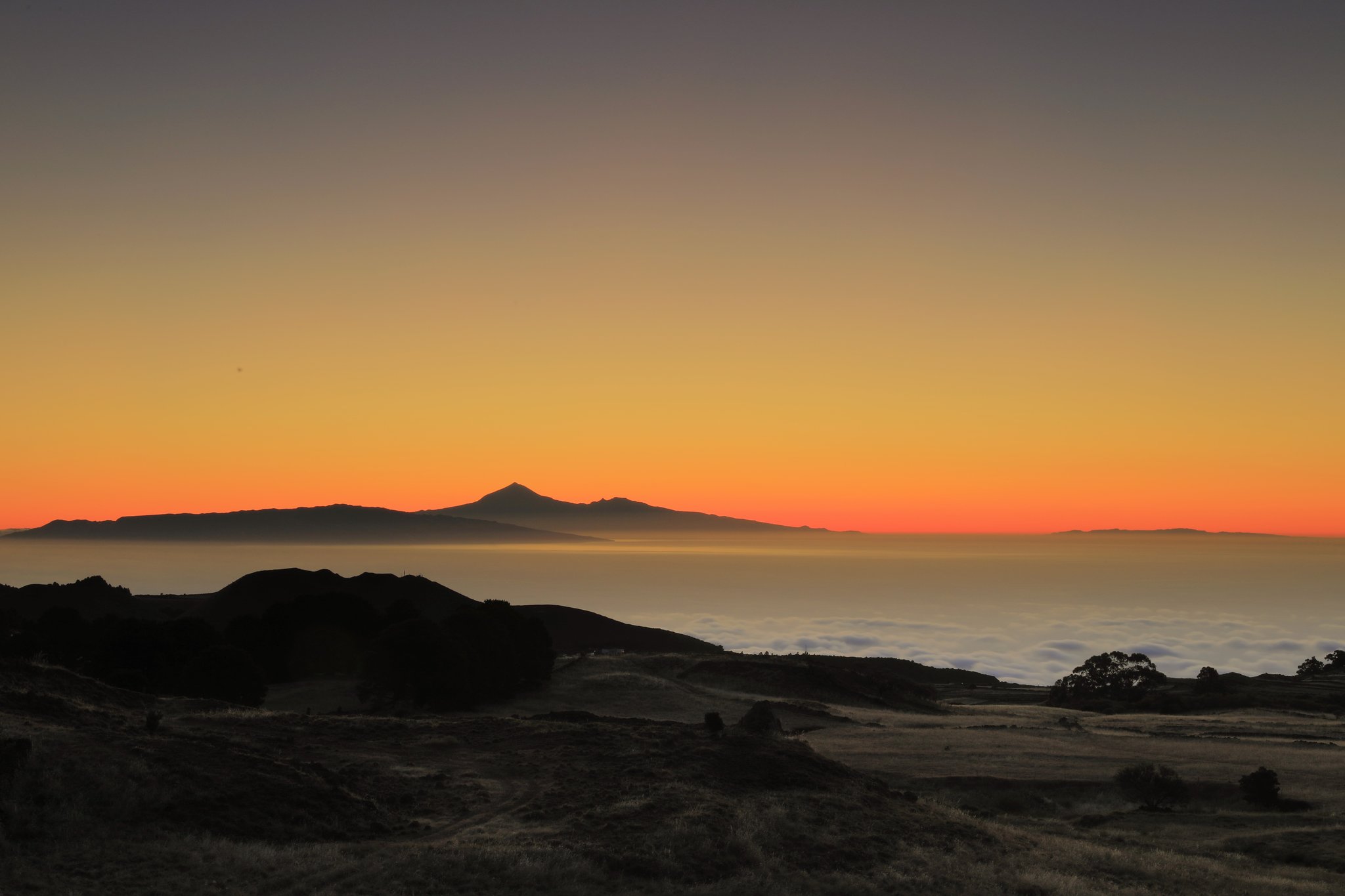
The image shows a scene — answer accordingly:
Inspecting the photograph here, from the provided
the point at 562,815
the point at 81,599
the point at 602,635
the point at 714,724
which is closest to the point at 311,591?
the point at 81,599

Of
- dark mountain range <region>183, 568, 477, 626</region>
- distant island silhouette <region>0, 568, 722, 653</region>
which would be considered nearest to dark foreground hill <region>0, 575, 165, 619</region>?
distant island silhouette <region>0, 568, 722, 653</region>

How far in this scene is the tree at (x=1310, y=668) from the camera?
120625 mm

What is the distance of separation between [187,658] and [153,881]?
48697mm

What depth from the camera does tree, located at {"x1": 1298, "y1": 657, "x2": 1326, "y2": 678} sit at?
121 meters

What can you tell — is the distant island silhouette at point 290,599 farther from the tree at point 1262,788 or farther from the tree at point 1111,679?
the tree at point 1262,788

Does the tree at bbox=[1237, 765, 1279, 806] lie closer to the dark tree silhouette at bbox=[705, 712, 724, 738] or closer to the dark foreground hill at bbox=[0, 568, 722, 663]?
the dark tree silhouette at bbox=[705, 712, 724, 738]

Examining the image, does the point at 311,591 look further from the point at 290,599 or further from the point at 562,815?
the point at 562,815

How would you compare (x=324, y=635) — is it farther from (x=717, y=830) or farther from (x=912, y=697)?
(x=717, y=830)

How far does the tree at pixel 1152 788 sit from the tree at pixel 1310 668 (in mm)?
102851

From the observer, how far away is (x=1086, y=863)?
83.0 ft

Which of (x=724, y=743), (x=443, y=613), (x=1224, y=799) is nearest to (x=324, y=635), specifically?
(x=443, y=613)

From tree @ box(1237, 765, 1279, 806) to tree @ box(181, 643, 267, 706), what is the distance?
1968 inches

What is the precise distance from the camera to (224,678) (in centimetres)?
5641

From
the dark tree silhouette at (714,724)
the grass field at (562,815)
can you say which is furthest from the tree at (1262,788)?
the dark tree silhouette at (714,724)
